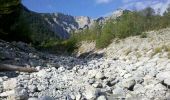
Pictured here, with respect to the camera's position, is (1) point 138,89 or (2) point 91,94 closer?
(2) point 91,94

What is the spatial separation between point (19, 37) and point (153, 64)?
31.8 meters

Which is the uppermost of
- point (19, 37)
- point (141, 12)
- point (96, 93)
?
point (141, 12)

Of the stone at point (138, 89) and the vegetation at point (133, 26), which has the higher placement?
the vegetation at point (133, 26)

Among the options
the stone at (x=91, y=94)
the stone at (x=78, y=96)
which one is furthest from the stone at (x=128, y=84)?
the stone at (x=78, y=96)

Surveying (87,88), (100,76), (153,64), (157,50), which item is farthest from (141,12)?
(87,88)

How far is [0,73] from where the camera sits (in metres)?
19.5

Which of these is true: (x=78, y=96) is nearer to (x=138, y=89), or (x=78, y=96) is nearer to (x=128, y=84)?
(x=138, y=89)

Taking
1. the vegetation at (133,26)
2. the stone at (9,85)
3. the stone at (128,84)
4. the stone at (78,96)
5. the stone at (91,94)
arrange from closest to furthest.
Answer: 1. the stone at (78,96)
2. the stone at (91,94)
3. the stone at (9,85)
4. the stone at (128,84)
5. the vegetation at (133,26)

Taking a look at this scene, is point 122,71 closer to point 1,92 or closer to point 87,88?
point 87,88

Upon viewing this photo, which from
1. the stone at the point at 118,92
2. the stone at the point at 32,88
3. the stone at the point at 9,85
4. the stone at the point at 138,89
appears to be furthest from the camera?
the stone at the point at 138,89

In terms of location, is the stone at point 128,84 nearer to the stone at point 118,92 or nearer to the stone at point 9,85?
the stone at point 118,92

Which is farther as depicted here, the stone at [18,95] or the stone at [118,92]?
the stone at [118,92]

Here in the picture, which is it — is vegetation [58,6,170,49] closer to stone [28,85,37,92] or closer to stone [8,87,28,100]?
stone [28,85,37,92]

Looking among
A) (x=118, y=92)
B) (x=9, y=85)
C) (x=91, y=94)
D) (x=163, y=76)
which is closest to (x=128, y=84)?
(x=118, y=92)
